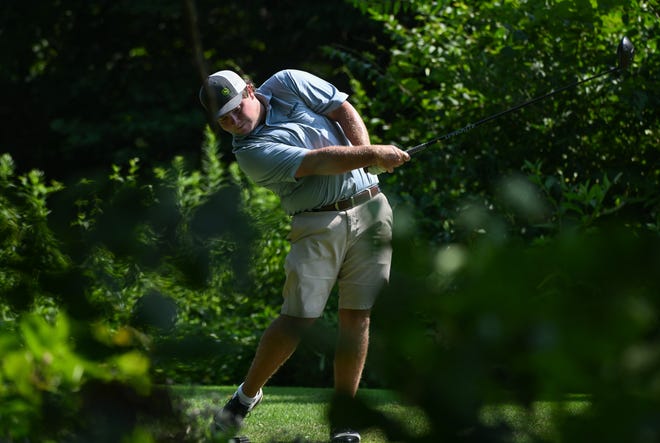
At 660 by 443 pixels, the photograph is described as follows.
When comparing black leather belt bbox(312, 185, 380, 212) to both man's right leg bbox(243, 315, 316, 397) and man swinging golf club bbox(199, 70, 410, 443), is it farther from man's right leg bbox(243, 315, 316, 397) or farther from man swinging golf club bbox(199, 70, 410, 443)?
man's right leg bbox(243, 315, 316, 397)

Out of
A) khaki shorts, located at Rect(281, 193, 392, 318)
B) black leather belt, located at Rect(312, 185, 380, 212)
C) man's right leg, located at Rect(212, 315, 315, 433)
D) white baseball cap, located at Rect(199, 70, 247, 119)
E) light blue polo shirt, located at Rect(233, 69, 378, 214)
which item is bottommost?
man's right leg, located at Rect(212, 315, 315, 433)

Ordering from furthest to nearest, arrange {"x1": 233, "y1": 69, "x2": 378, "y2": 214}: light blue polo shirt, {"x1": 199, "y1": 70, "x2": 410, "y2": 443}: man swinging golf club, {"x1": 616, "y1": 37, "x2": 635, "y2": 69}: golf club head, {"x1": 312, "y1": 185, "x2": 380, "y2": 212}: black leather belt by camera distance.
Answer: {"x1": 616, "y1": 37, "x2": 635, "y2": 69}: golf club head, {"x1": 312, "y1": 185, "x2": 380, "y2": 212}: black leather belt, {"x1": 233, "y1": 69, "x2": 378, "y2": 214}: light blue polo shirt, {"x1": 199, "y1": 70, "x2": 410, "y2": 443}: man swinging golf club

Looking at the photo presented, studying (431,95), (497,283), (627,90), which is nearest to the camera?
(497,283)

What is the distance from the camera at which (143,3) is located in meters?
17.5

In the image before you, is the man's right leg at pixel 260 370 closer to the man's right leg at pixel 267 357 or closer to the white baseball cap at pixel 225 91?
the man's right leg at pixel 267 357

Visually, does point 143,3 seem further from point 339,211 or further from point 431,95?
point 339,211

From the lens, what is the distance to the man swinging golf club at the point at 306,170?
4363 mm

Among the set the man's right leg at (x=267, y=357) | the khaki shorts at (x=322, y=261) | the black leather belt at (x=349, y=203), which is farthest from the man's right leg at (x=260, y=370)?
the black leather belt at (x=349, y=203)

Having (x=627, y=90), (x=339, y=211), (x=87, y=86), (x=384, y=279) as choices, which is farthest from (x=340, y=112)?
(x=87, y=86)

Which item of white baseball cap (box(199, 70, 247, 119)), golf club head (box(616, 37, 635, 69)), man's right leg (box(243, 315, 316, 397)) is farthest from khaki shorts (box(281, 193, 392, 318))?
golf club head (box(616, 37, 635, 69))

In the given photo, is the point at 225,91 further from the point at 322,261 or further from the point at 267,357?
the point at 267,357

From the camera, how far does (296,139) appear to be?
4543 millimetres

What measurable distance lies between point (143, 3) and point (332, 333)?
55.0 ft

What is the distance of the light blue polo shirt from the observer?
447 cm
